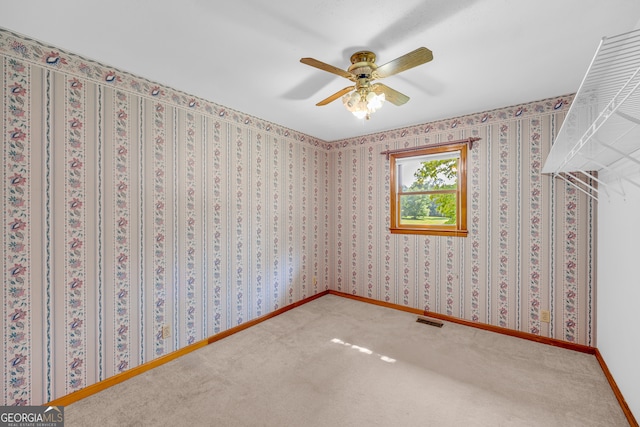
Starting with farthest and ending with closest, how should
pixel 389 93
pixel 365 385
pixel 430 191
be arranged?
pixel 430 191 < pixel 365 385 < pixel 389 93

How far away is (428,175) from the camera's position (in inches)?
145

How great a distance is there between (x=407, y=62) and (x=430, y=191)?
2.32m

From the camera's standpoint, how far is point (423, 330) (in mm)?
3160

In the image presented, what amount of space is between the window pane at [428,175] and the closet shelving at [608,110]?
47.8 inches

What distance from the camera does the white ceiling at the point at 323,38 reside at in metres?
1.54

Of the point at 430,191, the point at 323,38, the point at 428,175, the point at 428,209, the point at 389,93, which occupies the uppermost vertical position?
the point at 323,38

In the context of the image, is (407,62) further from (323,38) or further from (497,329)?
(497,329)

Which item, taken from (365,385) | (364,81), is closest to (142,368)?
(365,385)

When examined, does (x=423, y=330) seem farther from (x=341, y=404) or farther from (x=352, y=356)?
(x=341, y=404)

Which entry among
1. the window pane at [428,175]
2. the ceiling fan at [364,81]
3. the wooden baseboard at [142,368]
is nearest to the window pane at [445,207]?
the window pane at [428,175]

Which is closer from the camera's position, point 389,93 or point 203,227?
point 389,93

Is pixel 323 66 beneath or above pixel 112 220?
above

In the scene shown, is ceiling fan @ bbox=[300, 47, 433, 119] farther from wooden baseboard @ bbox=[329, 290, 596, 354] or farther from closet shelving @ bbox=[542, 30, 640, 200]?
wooden baseboard @ bbox=[329, 290, 596, 354]

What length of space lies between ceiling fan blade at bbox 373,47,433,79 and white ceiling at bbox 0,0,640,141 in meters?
0.22
